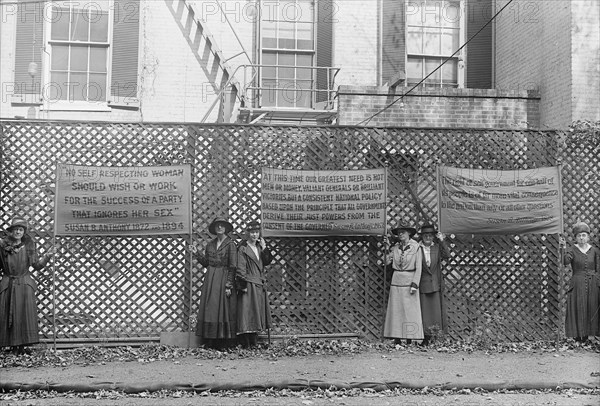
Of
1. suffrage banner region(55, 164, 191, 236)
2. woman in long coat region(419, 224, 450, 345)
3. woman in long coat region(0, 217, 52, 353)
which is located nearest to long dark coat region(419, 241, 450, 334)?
woman in long coat region(419, 224, 450, 345)

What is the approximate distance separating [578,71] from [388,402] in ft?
24.2

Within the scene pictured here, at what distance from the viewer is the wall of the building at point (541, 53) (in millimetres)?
11977

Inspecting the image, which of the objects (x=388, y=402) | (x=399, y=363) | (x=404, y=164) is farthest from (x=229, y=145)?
(x=388, y=402)

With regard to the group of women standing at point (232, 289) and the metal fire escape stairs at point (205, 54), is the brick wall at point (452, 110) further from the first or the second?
the group of women standing at point (232, 289)

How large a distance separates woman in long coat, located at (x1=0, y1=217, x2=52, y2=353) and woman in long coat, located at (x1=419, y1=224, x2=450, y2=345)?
186 inches

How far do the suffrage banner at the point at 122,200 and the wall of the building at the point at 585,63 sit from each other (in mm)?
6550

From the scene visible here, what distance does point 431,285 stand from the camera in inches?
376

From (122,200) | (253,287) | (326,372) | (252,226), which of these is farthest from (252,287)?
(122,200)

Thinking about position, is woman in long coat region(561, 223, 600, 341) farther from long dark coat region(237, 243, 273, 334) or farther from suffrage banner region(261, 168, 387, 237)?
long dark coat region(237, 243, 273, 334)

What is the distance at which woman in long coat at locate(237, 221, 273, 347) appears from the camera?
29.7 feet

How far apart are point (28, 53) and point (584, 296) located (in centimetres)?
977

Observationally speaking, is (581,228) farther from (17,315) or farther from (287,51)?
(17,315)

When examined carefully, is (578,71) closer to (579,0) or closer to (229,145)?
(579,0)

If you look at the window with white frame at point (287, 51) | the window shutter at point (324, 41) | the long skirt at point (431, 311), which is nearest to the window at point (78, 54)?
the window with white frame at point (287, 51)
